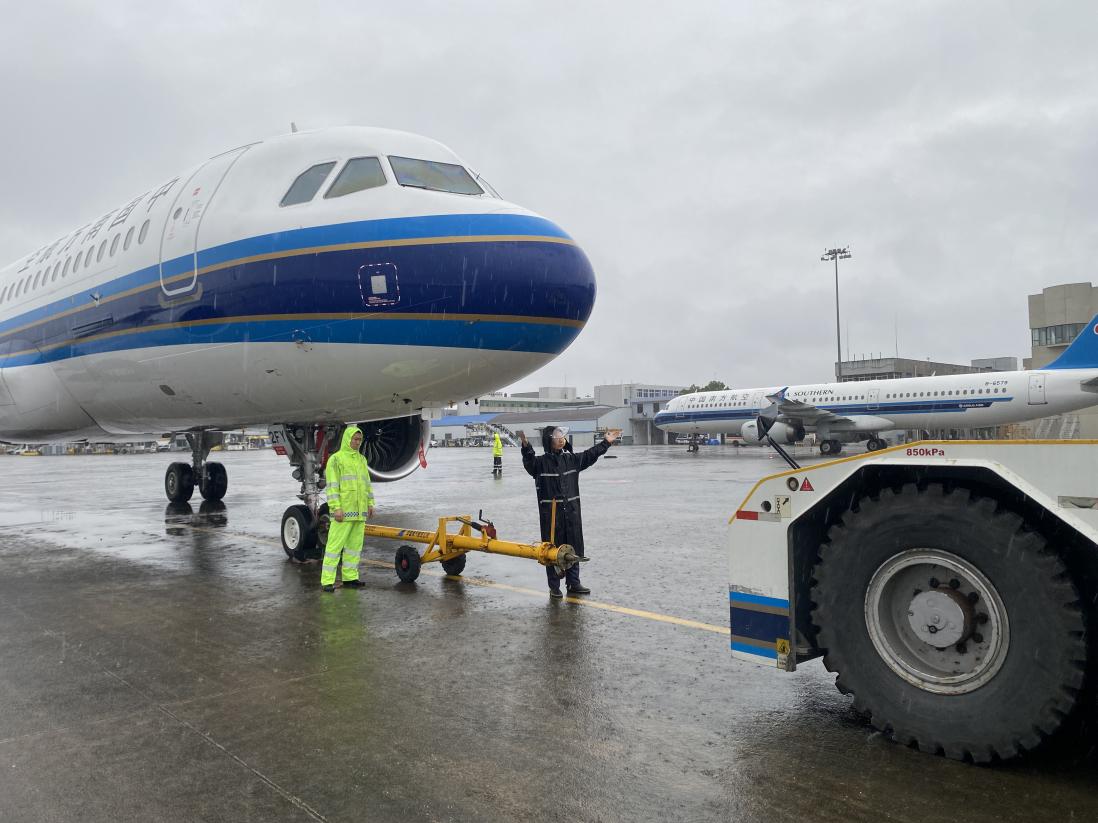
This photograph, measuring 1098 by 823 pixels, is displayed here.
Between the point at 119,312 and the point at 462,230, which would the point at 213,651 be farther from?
the point at 119,312

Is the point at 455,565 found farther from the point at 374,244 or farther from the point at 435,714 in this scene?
the point at 435,714

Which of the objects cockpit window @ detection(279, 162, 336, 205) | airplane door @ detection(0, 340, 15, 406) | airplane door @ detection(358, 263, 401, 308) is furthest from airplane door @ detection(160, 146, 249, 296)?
airplane door @ detection(0, 340, 15, 406)

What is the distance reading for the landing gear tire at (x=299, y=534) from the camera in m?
8.90

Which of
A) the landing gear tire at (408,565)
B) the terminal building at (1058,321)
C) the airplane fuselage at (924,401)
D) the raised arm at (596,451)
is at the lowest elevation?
the landing gear tire at (408,565)

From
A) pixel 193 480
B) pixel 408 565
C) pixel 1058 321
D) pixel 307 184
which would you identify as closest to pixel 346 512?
pixel 408 565

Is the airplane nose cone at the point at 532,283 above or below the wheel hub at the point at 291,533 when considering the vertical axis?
above

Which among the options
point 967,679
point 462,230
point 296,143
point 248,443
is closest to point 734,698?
point 967,679

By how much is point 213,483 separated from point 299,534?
27.1ft

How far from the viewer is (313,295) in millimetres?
6797

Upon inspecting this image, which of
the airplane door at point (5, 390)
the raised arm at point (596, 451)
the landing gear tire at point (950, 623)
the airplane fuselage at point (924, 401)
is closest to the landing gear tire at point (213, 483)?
the airplane door at point (5, 390)

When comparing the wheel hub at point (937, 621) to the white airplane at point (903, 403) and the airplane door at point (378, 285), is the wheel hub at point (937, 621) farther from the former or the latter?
the white airplane at point (903, 403)

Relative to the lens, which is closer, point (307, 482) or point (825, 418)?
point (307, 482)

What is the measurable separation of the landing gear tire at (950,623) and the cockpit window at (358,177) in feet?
17.3

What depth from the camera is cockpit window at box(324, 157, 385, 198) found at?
698 centimetres
